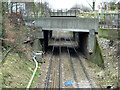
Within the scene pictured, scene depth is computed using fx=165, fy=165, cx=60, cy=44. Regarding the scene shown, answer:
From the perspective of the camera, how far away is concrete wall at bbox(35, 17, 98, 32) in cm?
1825

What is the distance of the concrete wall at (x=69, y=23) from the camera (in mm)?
18247

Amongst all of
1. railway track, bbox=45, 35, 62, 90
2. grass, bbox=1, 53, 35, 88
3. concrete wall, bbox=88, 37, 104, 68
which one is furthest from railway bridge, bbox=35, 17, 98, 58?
grass, bbox=1, 53, 35, 88

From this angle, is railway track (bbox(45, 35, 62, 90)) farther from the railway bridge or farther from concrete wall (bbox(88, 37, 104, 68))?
the railway bridge

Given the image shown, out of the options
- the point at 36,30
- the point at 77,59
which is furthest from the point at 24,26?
the point at 77,59

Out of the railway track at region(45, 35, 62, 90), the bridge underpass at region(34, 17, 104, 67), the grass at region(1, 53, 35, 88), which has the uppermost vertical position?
the bridge underpass at region(34, 17, 104, 67)

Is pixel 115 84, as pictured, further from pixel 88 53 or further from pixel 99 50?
pixel 88 53

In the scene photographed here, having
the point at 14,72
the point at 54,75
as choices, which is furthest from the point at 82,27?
the point at 14,72

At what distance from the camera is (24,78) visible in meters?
11.4

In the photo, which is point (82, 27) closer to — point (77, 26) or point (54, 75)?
point (77, 26)

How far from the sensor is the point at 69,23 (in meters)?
19.2

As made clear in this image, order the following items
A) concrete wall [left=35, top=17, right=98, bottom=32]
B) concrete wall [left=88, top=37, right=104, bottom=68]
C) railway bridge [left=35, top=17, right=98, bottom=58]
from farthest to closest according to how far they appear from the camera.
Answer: concrete wall [left=35, top=17, right=98, bottom=32], railway bridge [left=35, top=17, right=98, bottom=58], concrete wall [left=88, top=37, right=104, bottom=68]

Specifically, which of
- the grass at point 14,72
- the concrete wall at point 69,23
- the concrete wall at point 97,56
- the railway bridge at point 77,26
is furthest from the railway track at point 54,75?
the concrete wall at point 69,23

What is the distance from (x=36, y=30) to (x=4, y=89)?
11734 millimetres

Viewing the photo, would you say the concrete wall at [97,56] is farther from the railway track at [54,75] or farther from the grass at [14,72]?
the grass at [14,72]
